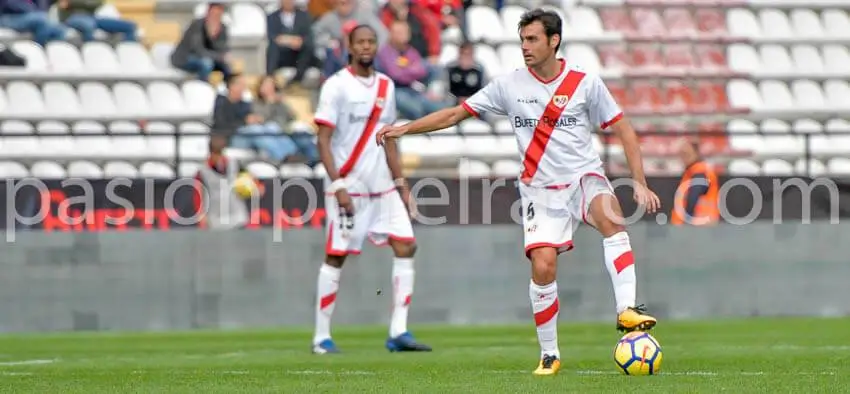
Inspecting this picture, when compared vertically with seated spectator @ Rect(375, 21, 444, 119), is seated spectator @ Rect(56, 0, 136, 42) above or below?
above

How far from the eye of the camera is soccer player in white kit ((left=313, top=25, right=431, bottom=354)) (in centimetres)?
1216

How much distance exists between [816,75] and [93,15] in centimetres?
1008

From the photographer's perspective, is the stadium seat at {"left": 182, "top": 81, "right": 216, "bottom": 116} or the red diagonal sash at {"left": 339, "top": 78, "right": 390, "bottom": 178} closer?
Answer: the red diagonal sash at {"left": 339, "top": 78, "right": 390, "bottom": 178}

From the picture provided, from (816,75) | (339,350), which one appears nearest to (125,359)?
(339,350)

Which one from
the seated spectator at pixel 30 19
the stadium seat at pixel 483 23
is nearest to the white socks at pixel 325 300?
the seated spectator at pixel 30 19

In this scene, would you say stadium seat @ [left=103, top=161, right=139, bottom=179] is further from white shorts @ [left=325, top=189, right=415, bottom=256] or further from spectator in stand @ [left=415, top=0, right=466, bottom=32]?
white shorts @ [left=325, top=189, right=415, bottom=256]

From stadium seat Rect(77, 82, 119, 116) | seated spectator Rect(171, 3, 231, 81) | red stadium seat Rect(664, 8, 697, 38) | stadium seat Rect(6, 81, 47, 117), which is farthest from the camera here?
red stadium seat Rect(664, 8, 697, 38)

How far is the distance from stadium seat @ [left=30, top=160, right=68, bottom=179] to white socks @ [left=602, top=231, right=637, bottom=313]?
382 inches

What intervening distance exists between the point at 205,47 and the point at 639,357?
498 inches

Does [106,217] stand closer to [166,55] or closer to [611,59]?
[166,55]

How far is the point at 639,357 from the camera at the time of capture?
29.6ft

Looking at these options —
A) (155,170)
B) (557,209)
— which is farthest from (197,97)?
(557,209)

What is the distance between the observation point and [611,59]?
23.5 metres

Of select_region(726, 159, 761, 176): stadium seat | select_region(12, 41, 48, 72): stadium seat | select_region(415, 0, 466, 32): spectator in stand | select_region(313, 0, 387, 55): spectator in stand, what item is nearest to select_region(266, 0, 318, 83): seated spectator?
select_region(313, 0, 387, 55): spectator in stand
